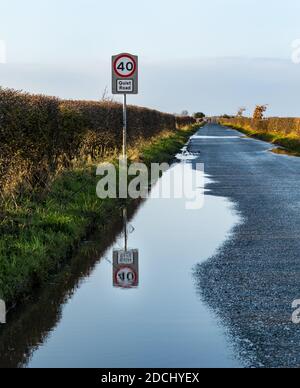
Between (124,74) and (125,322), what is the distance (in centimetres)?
1433

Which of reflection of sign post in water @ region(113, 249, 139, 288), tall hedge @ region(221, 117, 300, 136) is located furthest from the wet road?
tall hedge @ region(221, 117, 300, 136)

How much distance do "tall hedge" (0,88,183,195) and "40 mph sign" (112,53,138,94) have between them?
44.5 inches

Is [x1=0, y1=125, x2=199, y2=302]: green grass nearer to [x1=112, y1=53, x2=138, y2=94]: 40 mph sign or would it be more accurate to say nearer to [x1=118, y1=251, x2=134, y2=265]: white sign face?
[x1=118, y1=251, x2=134, y2=265]: white sign face

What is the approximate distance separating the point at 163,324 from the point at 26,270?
2146 millimetres

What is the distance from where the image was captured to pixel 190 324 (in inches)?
246

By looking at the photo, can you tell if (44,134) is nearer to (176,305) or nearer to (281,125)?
(176,305)

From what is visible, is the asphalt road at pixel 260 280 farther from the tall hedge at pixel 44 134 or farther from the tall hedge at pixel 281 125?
the tall hedge at pixel 281 125

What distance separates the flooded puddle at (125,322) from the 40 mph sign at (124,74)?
1048cm

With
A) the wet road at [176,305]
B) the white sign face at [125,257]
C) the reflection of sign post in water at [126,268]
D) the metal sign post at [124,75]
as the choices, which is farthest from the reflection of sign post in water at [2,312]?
the metal sign post at [124,75]

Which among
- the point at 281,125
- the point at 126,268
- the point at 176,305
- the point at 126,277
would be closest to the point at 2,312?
the point at 176,305

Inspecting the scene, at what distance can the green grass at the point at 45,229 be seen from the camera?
7.67 meters

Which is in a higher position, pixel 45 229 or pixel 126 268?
pixel 45 229

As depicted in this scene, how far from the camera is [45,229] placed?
10023 millimetres
